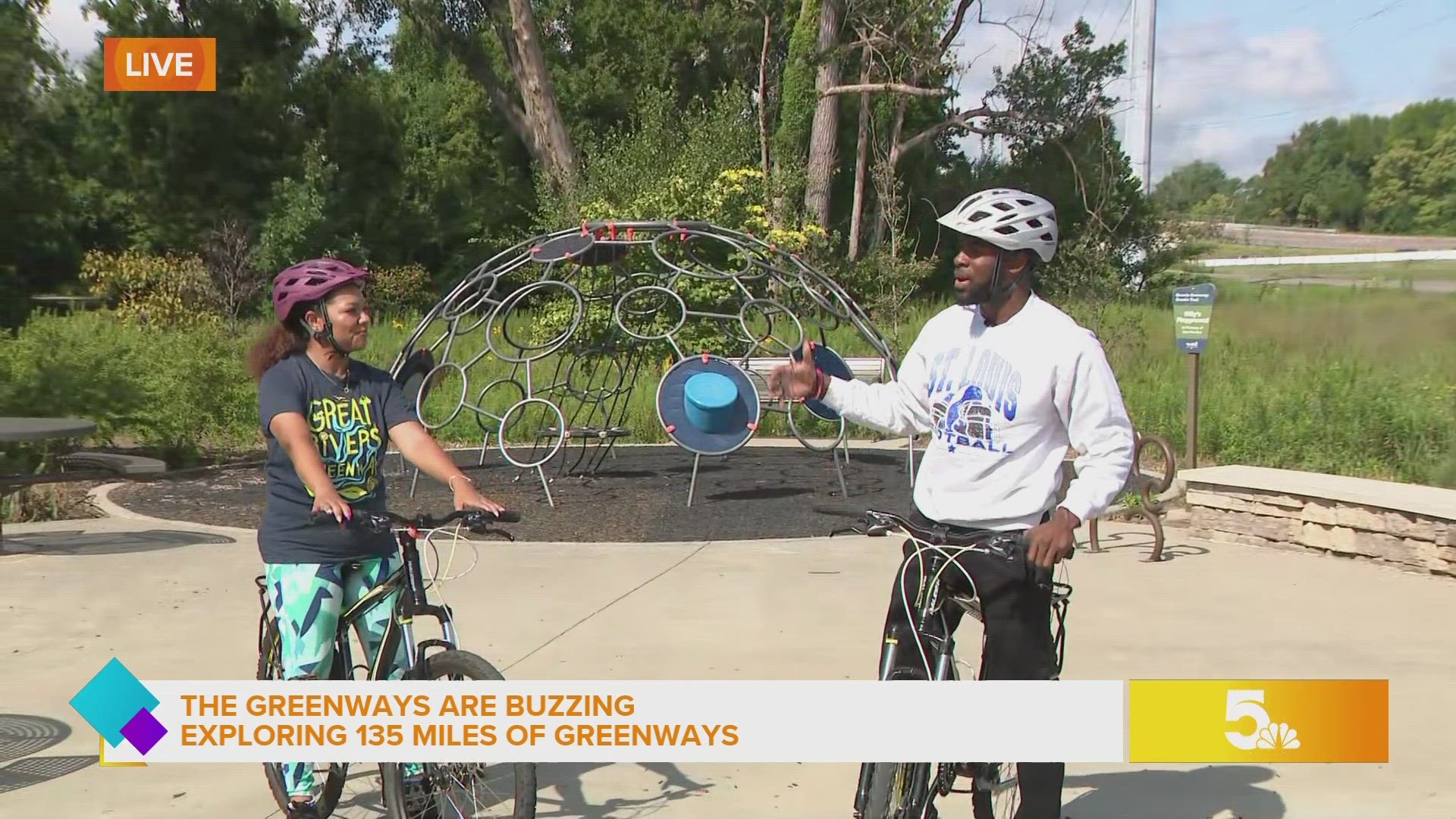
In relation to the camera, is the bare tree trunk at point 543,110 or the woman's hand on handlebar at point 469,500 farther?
the bare tree trunk at point 543,110

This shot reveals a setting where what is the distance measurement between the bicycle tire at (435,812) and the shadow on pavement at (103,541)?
5.70 m

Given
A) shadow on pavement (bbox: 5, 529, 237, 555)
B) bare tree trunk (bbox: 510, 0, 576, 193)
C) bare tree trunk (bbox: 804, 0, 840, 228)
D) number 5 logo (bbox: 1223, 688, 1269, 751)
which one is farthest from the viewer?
bare tree trunk (bbox: 510, 0, 576, 193)

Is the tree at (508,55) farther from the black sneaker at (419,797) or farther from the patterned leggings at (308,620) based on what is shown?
the black sneaker at (419,797)

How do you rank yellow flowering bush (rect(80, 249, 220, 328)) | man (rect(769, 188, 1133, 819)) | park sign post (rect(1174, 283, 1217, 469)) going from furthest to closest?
1. yellow flowering bush (rect(80, 249, 220, 328))
2. park sign post (rect(1174, 283, 1217, 469))
3. man (rect(769, 188, 1133, 819))

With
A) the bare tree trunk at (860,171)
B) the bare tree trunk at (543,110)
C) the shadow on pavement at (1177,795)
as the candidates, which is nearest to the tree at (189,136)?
the bare tree trunk at (543,110)

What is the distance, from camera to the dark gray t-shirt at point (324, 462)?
379 cm

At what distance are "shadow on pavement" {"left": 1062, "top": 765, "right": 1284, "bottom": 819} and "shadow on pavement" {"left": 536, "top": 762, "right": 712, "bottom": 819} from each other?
1.22m

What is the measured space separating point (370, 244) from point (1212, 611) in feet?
85.4

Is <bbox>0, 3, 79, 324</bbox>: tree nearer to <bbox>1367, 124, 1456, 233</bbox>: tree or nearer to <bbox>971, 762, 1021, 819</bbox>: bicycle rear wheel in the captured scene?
<bbox>971, 762, 1021, 819</bbox>: bicycle rear wheel

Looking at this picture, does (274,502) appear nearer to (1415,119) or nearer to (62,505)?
(62,505)

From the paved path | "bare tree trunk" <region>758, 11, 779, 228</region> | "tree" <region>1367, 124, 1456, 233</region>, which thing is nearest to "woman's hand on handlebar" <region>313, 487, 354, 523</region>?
the paved path

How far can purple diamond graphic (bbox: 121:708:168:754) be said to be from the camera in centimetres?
396

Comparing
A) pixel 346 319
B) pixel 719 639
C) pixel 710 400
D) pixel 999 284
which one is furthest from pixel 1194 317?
pixel 346 319

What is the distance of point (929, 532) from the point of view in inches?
136
